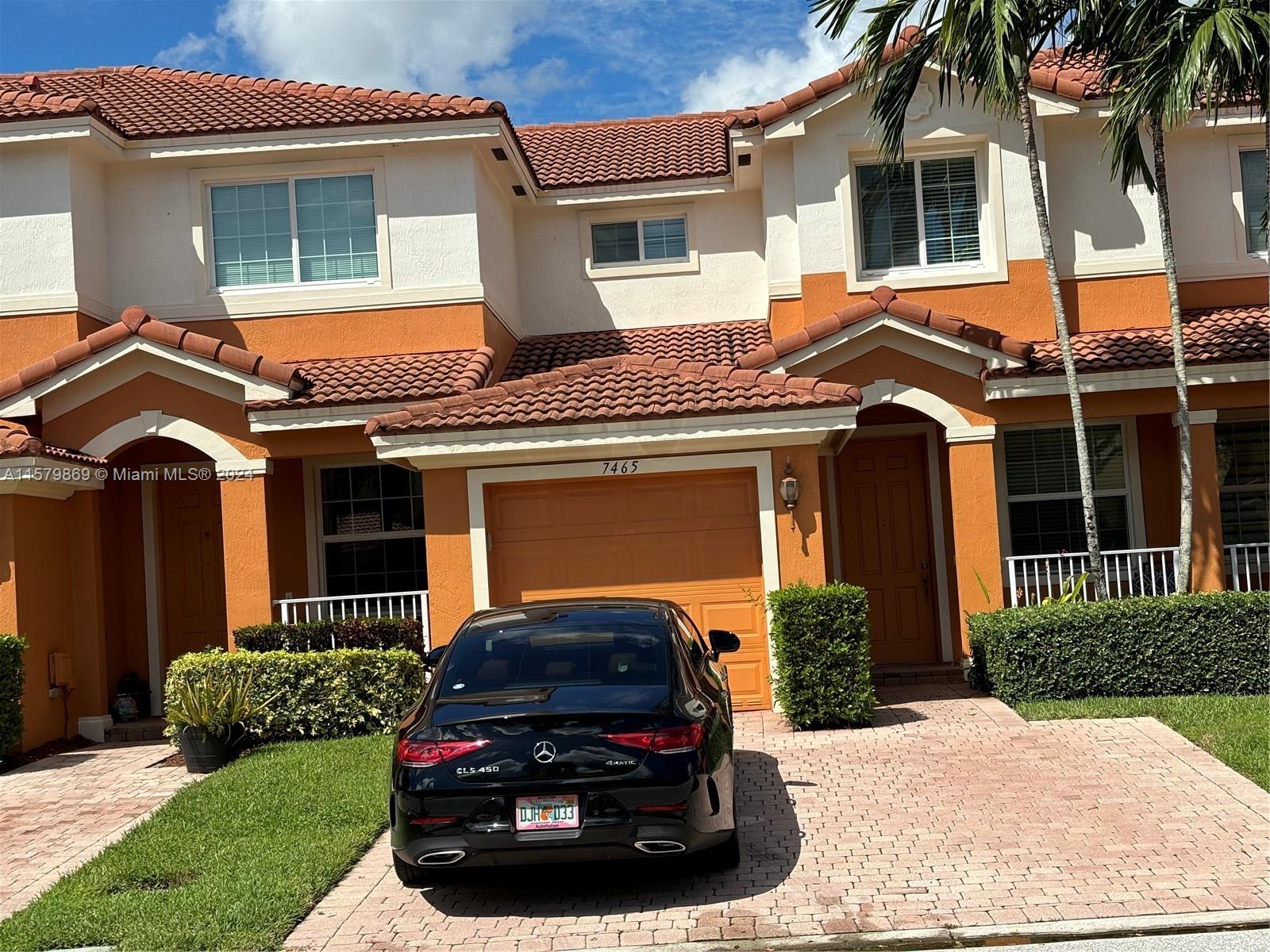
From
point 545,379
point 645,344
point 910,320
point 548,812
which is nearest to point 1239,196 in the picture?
point 910,320

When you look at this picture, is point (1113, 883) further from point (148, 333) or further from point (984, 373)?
point (148, 333)

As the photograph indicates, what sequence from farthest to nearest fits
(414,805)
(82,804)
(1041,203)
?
1. (1041,203)
2. (82,804)
3. (414,805)

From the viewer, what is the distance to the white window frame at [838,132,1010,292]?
14781 mm

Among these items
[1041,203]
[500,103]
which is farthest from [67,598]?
[1041,203]

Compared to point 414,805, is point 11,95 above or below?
above

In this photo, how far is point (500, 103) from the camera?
14969 mm

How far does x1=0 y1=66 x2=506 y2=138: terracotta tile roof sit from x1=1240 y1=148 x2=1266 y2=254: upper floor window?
8.75 meters

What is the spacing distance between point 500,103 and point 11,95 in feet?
18.6

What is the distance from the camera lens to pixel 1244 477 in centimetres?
1559

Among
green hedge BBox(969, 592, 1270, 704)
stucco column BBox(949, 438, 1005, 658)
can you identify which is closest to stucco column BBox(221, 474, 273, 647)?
stucco column BBox(949, 438, 1005, 658)

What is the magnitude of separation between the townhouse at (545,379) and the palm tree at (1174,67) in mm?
855

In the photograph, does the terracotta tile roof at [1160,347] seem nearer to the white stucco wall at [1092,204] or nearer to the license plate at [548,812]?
the white stucco wall at [1092,204]

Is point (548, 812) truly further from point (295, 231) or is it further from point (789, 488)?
point (295, 231)

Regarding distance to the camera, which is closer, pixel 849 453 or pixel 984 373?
pixel 984 373
